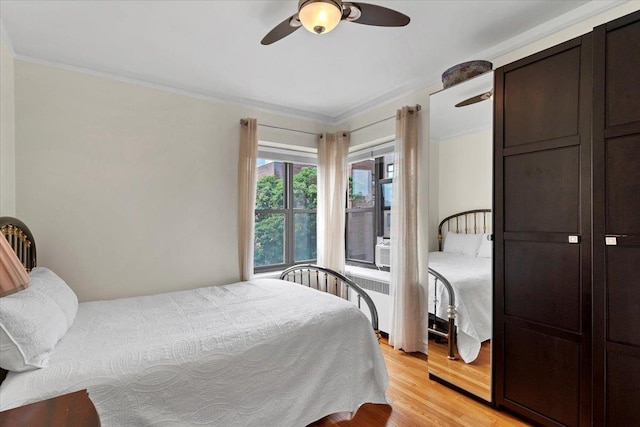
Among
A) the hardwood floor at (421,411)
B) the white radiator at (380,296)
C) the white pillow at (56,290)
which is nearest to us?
the white pillow at (56,290)

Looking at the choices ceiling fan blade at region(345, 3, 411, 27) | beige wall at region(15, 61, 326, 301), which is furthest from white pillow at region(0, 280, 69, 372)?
ceiling fan blade at region(345, 3, 411, 27)

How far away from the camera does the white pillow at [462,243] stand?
2.38 meters

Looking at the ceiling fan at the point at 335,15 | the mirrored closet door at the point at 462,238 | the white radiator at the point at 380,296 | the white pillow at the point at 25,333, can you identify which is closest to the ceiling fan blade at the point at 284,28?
the ceiling fan at the point at 335,15

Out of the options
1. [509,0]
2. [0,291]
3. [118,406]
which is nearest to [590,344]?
[509,0]

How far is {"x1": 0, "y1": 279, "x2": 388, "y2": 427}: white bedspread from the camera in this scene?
4.69 ft

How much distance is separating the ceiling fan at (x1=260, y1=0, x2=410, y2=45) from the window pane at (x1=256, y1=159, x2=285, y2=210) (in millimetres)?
2356

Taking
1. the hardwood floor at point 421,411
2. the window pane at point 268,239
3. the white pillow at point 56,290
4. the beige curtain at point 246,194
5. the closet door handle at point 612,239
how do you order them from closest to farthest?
the closet door handle at point 612,239 < the white pillow at point 56,290 < the hardwood floor at point 421,411 < the beige curtain at point 246,194 < the window pane at point 268,239

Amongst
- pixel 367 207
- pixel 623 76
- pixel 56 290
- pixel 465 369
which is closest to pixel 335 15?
pixel 623 76

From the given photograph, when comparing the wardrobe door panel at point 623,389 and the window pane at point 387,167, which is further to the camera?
the window pane at point 387,167

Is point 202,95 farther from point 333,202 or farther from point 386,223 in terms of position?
point 386,223

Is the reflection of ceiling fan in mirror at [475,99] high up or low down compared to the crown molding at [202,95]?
down

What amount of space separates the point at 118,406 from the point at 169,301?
4.05 feet

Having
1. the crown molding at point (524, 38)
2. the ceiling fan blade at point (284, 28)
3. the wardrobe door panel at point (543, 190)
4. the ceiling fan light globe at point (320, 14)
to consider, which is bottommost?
the wardrobe door panel at point (543, 190)

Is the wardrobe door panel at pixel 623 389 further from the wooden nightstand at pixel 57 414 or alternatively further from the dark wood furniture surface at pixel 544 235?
the wooden nightstand at pixel 57 414
